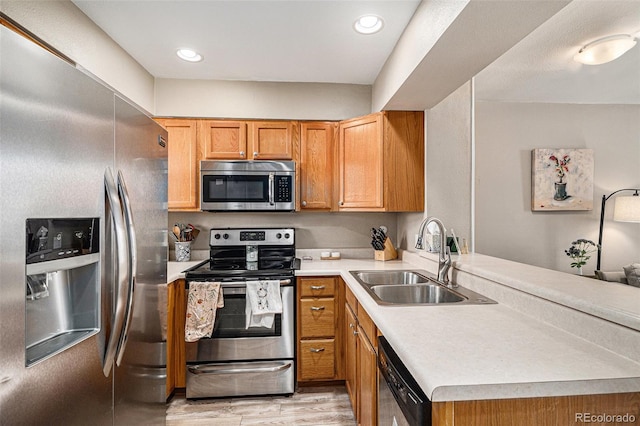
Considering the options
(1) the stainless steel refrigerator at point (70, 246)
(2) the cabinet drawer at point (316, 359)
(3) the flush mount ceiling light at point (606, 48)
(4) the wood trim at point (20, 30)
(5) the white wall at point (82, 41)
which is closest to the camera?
(1) the stainless steel refrigerator at point (70, 246)

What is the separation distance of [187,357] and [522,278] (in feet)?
7.10

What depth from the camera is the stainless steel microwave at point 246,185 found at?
2646 millimetres

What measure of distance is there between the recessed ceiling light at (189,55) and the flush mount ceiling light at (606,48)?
8.86ft

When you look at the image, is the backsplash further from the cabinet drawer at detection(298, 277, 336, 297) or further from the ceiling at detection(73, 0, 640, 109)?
the ceiling at detection(73, 0, 640, 109)

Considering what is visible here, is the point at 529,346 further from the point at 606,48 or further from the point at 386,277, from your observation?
the point at 606,48

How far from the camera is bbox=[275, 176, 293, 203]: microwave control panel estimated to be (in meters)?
2.68

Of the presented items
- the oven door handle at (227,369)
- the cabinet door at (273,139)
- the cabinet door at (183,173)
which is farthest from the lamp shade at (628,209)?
the cabinet door at (183,173)

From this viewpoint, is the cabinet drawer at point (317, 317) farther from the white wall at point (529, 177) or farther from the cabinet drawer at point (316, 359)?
the white wall at point (529, 177)

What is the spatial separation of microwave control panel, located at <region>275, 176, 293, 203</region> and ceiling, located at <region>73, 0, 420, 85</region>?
2.90 feet

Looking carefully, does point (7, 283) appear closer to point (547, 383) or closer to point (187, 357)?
point (547, 383)

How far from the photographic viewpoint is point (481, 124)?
3.28m

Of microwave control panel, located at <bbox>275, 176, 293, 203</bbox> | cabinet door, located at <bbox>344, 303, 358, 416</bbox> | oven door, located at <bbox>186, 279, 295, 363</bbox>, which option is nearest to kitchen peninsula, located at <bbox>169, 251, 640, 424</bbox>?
cabinet door, located at <bbox>344, 303, 358, 416</bbox>

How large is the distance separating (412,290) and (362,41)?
1645mm

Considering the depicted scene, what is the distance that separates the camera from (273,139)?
9.20ft
